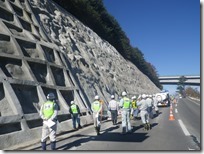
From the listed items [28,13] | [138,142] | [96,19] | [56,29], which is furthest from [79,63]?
[96,19]

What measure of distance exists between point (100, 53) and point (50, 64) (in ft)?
60.6

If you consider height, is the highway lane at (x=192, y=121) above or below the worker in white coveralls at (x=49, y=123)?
below

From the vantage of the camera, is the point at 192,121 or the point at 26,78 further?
the point at 192,121

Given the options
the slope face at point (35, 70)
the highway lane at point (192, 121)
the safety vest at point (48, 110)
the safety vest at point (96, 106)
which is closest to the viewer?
the safety vest at point (48, 110)

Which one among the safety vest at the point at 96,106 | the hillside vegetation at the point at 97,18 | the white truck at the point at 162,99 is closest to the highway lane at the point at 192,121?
the safety vest at the point at 96,106

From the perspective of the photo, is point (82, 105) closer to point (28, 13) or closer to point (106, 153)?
point (28, 13)

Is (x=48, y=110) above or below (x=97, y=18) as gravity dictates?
below

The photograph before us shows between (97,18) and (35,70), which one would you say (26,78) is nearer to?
(35,70)

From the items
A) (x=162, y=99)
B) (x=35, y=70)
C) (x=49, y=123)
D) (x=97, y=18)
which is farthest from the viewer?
(x=97, y=18)

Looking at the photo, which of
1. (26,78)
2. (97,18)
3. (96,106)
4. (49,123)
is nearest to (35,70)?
(26,78)

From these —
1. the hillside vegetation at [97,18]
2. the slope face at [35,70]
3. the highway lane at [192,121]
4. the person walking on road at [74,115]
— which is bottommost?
the highway lane at [192,121]

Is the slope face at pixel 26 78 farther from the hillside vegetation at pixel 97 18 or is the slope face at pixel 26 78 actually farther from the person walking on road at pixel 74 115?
the hillside vegetation at pixel 97 18

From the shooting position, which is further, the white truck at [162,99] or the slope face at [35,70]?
the white truck at [162,99]

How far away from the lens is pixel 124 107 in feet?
47.4
